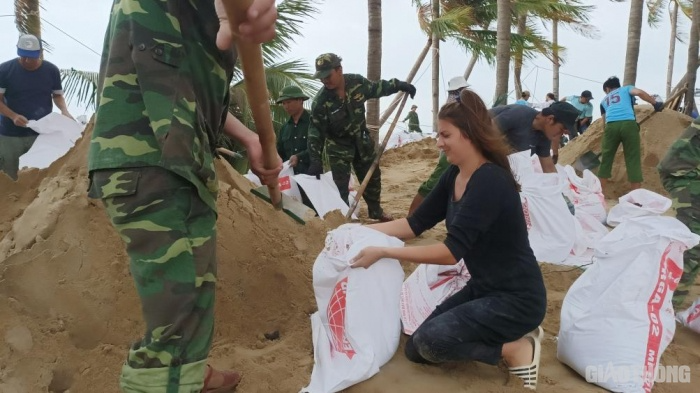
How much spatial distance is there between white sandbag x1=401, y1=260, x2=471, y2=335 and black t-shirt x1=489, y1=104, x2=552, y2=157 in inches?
70.4

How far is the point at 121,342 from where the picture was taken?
2135 mm

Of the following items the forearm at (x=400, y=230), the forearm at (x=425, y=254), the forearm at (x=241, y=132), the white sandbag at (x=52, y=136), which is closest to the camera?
the forearm at (x=241, y=132)

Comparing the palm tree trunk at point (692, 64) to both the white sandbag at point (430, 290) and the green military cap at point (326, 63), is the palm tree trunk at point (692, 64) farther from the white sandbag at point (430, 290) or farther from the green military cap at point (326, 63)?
the white sandbag at point (430, 290)

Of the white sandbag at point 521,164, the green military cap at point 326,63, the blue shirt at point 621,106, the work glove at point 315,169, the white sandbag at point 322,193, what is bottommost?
the white sandbag at point 322,193

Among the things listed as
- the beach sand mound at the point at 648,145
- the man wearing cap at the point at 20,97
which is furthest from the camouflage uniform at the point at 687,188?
the man wearing cap at the point at 20,97

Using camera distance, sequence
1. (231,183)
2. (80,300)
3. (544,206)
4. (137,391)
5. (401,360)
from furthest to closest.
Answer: (544,206) → (231,183) → (401,360) → (80,300) → (137,391)

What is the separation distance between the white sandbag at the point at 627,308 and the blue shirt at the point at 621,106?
14.4 ft

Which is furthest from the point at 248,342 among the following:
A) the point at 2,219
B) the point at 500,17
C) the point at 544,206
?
the point at 500,17

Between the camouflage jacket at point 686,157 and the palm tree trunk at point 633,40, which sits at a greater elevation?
the palm tree trunk at point 633,40

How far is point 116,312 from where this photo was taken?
85.4 inches

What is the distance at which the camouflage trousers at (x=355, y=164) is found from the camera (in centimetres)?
496

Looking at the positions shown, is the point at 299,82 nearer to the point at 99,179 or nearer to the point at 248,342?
the point at 248,342

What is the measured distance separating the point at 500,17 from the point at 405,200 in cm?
372

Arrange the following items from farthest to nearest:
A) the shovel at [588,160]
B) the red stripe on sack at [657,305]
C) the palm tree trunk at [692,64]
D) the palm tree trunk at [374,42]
Result: the palm tree trunk at [692,64], the shovel at [588,160], the palm tree trunk at [374,42], the red stripe on sack at [657,305]
